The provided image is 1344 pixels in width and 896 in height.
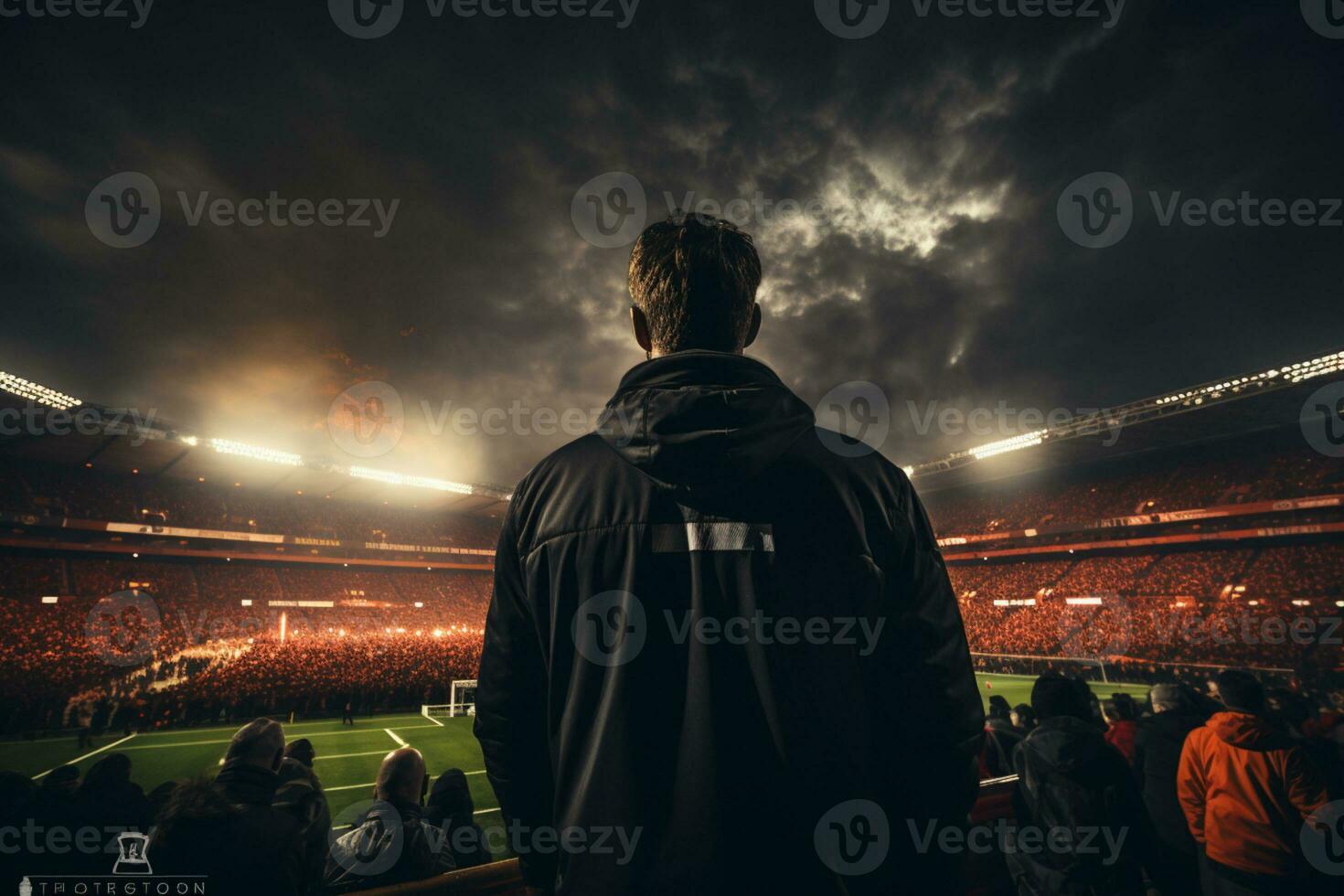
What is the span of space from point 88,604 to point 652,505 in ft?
136

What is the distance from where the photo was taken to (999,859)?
402 cm

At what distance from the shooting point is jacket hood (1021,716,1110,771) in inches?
132

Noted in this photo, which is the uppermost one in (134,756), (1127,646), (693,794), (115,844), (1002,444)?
(1002,444)

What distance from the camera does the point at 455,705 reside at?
19.8 meters

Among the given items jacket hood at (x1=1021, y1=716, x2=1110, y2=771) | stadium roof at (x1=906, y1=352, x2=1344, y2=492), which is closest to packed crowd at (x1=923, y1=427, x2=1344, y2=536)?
stadium roof at (x1=906, y1=352, x2=1344, y2=492)

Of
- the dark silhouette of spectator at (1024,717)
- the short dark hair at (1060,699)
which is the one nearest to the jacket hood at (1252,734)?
the short dark hair at (1060,699)

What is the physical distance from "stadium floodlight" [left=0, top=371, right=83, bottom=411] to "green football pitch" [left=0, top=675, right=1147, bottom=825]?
59.2 ft

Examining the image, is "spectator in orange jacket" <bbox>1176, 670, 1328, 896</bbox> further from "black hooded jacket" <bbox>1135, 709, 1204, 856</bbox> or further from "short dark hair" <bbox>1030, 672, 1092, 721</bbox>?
"short dark hair" <bbox>1030, 672, 1092, 721</bbox>

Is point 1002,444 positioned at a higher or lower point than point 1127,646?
higher

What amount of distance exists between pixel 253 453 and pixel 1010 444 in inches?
1900

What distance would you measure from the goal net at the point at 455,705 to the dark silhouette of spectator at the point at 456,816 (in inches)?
643

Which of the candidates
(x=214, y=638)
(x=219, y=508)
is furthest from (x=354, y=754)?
(x=219, y=508)

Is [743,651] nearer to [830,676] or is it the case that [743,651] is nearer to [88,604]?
[830,676]

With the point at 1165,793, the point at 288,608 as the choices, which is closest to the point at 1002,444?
the point at 1165,793
